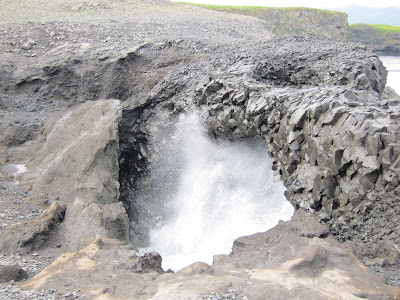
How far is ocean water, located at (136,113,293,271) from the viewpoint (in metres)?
10.8

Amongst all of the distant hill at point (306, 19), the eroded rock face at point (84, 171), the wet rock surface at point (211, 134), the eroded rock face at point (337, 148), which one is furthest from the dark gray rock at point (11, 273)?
the distant hill at point (306, 19)

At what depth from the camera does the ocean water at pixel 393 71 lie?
97.0 feet

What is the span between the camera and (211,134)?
41.9 feet

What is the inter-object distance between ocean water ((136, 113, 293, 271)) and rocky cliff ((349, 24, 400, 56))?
37418mm

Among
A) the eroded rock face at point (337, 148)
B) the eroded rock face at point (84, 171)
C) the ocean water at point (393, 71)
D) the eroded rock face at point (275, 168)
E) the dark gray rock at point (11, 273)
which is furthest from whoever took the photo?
the ocean water at point (393, 71)

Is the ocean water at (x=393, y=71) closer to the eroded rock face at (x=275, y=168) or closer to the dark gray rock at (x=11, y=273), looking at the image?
the eroded rock face at (x=275, y=168)

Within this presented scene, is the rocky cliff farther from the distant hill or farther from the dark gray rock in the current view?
the dark gray rock

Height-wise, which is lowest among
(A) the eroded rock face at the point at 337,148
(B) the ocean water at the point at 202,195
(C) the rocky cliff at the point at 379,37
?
(B) the ocean water at the point at 202,195

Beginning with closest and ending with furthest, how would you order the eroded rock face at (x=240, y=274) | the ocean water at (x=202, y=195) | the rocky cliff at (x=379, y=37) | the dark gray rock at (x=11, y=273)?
the eroded rock face at (x=240, y=274), the dark gray rock at (x=11, y=273), the ocean water at (x=202, y=195), the rocky cliff at (x=379, y=37)

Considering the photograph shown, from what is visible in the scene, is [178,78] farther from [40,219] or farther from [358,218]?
[358,218]

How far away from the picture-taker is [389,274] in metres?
6.71

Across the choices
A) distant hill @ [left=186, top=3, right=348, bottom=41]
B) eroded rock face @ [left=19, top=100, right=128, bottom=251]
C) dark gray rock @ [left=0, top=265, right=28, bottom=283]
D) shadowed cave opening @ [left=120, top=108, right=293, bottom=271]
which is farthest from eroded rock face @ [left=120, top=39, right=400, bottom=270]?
distant hill @ [left=186, top=3, right=348, bottom=41]

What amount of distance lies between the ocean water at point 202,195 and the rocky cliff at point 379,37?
37.4 meters

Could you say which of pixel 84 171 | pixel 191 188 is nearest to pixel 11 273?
pixel 84 171
